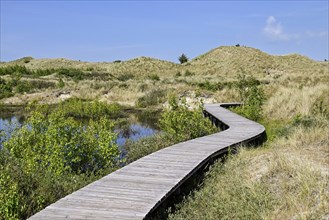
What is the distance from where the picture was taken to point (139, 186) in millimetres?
6039

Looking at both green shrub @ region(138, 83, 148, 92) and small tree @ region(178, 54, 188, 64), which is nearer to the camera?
green shrub @ region(138, 83, 148, 92)

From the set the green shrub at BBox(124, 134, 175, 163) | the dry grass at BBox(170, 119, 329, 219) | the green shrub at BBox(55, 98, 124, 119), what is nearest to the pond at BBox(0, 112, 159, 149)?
the green shrub at BBox(55, 98, 124, 119)

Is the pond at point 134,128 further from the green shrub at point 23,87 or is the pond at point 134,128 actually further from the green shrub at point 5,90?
the green shrub at point 23,87

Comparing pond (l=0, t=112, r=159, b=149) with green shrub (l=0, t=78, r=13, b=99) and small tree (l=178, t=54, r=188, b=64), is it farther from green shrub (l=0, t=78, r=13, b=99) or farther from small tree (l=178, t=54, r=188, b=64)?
small tree (l=178, t=54, r=188, b=64)

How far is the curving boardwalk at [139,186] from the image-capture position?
16.1 feet

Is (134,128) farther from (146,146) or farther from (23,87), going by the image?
(23,87)

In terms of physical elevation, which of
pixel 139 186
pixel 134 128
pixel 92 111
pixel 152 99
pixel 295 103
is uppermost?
pixel 152 99

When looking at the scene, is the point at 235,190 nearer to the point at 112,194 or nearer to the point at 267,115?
the point at 112,194

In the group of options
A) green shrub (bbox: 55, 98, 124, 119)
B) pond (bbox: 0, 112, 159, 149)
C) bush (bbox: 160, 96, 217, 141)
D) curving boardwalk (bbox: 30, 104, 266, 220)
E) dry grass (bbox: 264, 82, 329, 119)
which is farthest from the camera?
green shrub (bbox: 55, 98, 124, 119)

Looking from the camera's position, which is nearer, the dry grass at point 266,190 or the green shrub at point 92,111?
the dry grass at point 266,190

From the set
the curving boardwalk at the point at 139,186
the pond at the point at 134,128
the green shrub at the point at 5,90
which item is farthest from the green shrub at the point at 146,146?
the green shrub at the point at 5,90

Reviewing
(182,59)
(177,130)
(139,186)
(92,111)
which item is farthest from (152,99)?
(182,59)

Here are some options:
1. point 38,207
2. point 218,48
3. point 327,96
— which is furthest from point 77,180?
point 218,48

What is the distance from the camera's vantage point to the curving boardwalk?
4.91 metres
